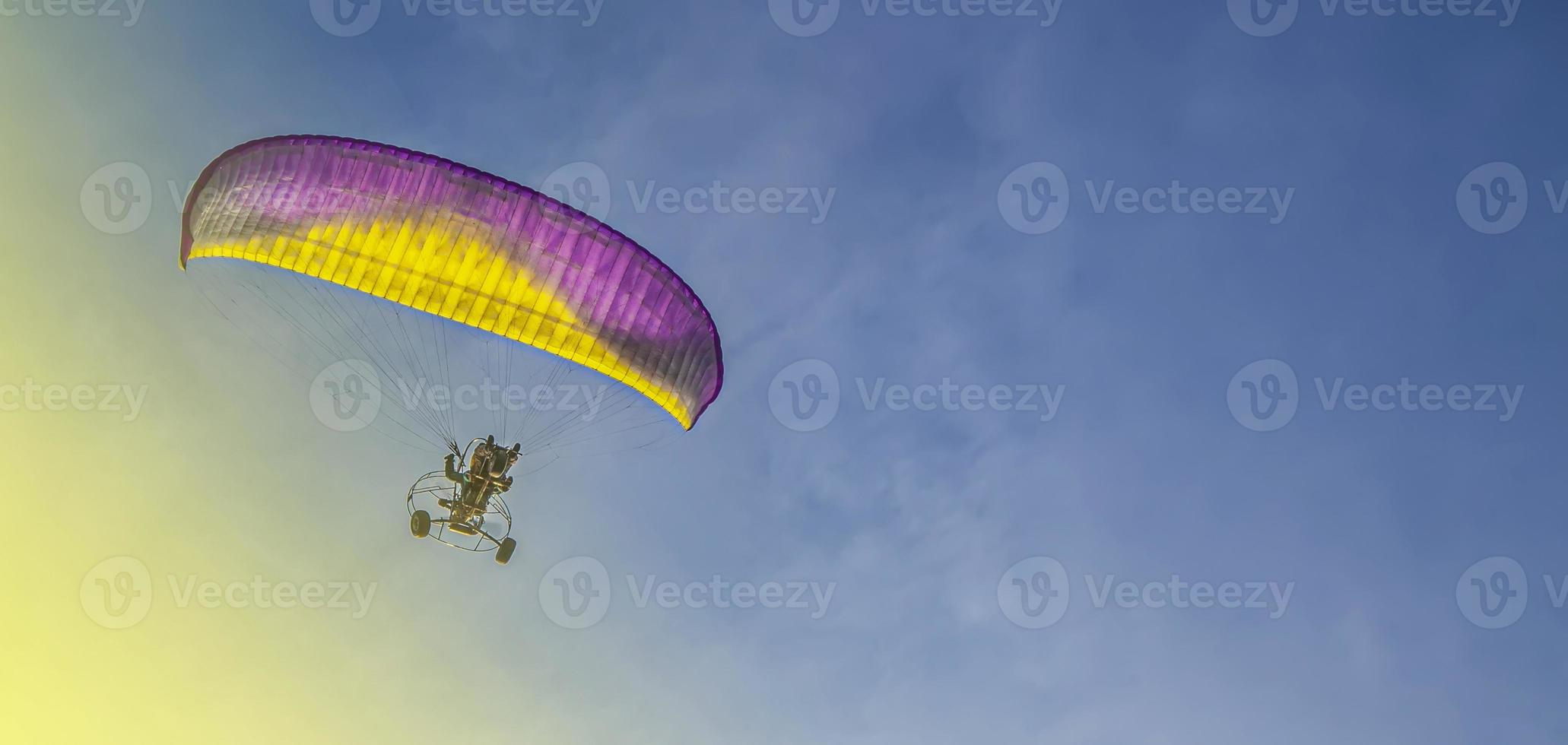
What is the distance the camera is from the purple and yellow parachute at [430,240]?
54.2ft

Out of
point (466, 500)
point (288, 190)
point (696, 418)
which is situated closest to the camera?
point (288, 190)

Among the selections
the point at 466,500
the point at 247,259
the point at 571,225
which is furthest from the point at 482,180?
the point at 466,500

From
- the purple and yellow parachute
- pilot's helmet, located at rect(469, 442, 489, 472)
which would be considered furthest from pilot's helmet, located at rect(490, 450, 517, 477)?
the purple and yellow parachute

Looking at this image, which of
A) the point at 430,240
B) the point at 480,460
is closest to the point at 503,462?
the point at 480,460

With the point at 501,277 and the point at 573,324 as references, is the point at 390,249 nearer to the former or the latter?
the point at 501,277

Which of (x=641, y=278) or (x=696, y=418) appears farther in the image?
(x=696, y=418)

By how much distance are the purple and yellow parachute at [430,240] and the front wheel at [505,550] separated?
4.29 meters

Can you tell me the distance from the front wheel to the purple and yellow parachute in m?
4.29

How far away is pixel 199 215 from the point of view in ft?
56.4

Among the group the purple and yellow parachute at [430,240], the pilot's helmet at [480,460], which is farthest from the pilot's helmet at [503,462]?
the purple and yellow parachute at [430,240]

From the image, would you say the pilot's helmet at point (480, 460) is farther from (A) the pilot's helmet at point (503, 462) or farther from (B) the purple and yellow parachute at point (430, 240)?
(B) the purple and yellow parachute at point (430, 240)

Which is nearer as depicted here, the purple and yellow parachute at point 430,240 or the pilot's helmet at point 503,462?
the purple and yellow parachute at point 430,240

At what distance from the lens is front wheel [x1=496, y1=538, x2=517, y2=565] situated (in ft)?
62.2

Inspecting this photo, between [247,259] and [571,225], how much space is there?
564 centimetres
